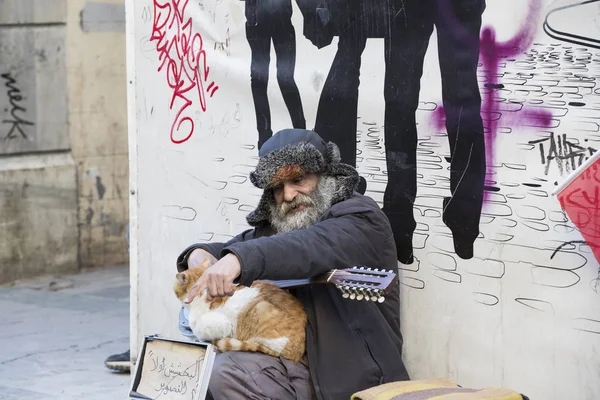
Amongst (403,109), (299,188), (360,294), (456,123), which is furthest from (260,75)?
(360,294)

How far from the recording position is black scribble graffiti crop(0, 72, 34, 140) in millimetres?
8383

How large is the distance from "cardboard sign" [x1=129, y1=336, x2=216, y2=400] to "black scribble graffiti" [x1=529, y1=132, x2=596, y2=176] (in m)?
1.35

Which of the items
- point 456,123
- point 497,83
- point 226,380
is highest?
point 497,83

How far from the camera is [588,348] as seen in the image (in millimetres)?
3900

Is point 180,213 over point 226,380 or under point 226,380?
over

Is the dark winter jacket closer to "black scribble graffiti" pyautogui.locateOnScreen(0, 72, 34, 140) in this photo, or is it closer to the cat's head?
the cat's head

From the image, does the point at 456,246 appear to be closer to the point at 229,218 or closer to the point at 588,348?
the point at 588,348

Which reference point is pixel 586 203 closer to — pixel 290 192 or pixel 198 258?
pixel 290 192

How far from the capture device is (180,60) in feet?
17.2

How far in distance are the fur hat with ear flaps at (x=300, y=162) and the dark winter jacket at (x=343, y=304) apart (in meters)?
0.08

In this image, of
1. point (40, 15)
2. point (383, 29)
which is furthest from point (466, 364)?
point (40, 15)

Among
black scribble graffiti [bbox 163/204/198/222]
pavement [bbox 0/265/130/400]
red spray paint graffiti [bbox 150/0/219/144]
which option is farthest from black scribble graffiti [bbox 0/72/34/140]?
black scribble graffiti [bbox 163/204/198/222]

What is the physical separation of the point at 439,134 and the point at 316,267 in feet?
2.58

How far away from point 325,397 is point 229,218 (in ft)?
4.40
